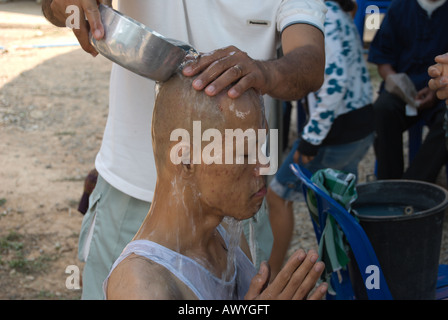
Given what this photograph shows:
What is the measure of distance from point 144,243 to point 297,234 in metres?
3.28

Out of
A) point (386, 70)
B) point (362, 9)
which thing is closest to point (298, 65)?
point (386, 70)

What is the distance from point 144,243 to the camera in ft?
5.33

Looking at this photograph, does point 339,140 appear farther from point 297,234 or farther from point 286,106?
point 286,106

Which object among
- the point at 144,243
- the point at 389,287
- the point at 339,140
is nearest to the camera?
the point at 144,243

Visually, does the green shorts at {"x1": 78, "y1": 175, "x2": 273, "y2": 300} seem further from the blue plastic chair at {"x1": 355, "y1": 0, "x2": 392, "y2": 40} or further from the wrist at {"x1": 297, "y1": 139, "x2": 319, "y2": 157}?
the blue plastic chair at {"x1": 355, "y1": 0, "x2": 392, "y2": 40}

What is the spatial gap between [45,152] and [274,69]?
5210mm

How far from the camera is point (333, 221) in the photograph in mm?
2863

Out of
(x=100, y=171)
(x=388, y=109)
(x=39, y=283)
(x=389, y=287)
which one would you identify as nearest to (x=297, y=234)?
(x=388, y=109)

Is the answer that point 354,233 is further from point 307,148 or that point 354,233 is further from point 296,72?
point 296,72

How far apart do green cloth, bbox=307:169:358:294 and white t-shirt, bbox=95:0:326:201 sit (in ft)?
3.19

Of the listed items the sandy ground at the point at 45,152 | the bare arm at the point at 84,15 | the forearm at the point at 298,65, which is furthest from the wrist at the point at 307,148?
the bare arm at the point at 84,15

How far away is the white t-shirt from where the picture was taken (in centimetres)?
208

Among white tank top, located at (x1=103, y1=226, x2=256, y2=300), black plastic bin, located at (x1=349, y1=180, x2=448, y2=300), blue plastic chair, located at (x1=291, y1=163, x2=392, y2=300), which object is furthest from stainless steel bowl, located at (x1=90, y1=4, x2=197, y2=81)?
black plastic bin, located at (x1=349, y1=180, x2=448, y2=300)

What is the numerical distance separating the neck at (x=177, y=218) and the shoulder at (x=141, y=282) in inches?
5.6
